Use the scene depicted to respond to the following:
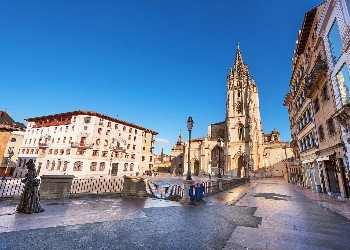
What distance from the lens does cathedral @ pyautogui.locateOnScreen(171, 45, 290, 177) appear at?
156 feet

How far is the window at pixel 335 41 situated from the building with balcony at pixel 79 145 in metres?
39.4

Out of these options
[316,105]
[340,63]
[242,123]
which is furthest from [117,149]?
[340,63]

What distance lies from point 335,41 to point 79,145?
40.6 meters

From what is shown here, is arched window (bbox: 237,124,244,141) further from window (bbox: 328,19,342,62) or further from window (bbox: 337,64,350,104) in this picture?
window (bbox: 337,64,350,104)

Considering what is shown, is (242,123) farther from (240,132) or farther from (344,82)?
(344,82)

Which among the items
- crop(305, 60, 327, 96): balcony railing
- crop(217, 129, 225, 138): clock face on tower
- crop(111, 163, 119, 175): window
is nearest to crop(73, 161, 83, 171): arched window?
crop(111, 163, 119, 175): window

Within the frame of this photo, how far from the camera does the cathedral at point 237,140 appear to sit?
1877 inches

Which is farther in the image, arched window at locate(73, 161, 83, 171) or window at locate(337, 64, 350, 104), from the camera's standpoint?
arched window at locate(73, 161, 83, 171)

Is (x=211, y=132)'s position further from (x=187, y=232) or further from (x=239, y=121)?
(x=187, y=232)

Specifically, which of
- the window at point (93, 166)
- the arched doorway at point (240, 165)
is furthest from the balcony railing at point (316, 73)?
the window at point (93, 166)

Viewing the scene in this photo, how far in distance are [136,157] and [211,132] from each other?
27.0 metres

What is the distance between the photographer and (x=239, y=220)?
7.10 m

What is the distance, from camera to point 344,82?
37.4 feet

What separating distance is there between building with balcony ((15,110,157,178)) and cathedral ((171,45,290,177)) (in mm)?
21180
